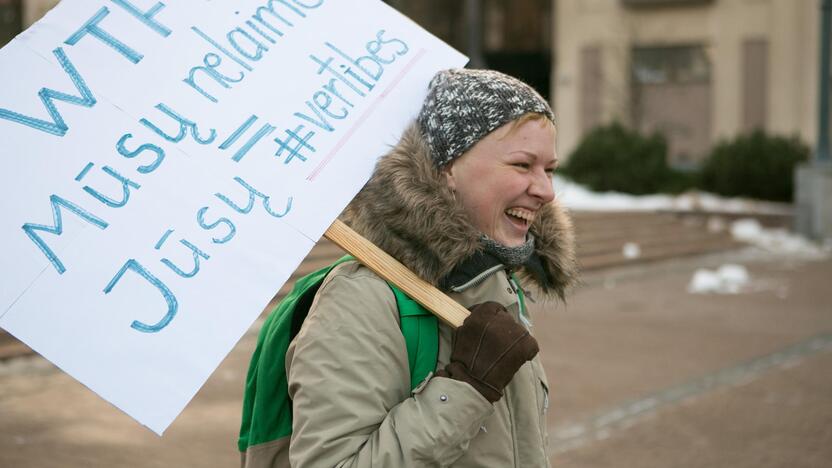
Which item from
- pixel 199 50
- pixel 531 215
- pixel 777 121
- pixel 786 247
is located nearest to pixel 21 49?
pixel 199 50

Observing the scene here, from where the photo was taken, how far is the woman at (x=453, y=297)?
189cm

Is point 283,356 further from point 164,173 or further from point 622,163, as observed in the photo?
point 622,163

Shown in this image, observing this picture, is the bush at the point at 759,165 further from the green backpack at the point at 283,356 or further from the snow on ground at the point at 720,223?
the green backpack at the point at 283,356

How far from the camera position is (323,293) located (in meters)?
2.02

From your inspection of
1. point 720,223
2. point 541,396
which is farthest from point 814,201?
point 541,396

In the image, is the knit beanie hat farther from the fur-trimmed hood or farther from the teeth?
the teeth

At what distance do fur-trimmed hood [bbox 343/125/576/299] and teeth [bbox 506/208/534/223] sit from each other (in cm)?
11

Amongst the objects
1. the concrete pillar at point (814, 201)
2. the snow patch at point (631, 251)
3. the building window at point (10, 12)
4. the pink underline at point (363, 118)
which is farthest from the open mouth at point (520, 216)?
the building window at point (10, 12)

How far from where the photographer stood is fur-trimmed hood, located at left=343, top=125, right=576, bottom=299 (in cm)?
207

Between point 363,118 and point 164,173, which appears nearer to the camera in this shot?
point 164,173

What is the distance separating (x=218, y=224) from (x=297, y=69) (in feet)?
1.35

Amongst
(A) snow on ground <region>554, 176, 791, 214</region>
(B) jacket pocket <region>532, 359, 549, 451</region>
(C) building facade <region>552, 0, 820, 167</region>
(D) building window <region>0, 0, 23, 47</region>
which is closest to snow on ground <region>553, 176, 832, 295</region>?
(A) snow on ground <region>554, 176, 791, 214</region>

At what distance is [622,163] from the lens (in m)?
20.1

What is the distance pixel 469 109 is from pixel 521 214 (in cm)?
27
